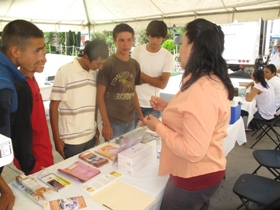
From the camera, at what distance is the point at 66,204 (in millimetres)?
1058

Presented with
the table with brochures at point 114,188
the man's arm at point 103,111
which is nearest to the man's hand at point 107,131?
the man's arm at point 103,111

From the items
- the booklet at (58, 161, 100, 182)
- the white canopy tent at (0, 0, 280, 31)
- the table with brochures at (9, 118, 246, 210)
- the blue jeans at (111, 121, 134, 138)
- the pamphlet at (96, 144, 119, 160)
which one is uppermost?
the white canopy tent at (0, 0, 280, 31)

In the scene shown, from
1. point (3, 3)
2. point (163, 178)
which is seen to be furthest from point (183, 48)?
point (3, 3)

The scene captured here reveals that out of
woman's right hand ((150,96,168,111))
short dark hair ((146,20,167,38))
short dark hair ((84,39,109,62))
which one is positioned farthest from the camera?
short dark hair ((146,20,167,38))

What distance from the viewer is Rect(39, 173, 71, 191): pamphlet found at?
120 centimetres

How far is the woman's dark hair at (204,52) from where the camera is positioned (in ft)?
3.16

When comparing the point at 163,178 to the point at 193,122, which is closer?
the point at 193,122

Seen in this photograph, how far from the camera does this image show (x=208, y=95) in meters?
0.91

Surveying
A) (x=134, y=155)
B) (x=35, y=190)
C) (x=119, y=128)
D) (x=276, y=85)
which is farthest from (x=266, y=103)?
(x=35, y=190)

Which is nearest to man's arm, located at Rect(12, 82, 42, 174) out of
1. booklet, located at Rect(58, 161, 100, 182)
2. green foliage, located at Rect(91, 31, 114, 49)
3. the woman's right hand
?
booklet, located at Rect(58, 161, 100, 182)

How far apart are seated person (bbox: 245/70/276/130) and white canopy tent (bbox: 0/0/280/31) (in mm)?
1100

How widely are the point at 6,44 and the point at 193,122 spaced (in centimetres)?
96

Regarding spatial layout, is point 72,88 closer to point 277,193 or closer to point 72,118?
point 72,118

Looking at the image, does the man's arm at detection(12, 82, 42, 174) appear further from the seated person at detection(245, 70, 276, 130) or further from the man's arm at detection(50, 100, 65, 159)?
the seated person at detection(245, 70, 276, 130)
